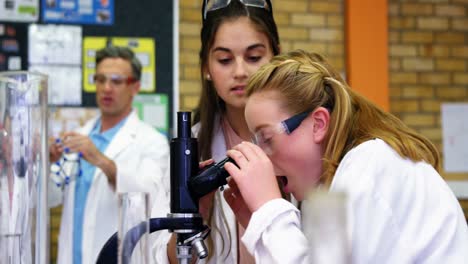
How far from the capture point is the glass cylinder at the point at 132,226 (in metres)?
0.73

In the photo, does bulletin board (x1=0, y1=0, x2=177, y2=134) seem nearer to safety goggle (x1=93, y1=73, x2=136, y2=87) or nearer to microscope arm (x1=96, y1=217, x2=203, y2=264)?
safety goggle (x1=93, y1=73, x2=136, y2=87)

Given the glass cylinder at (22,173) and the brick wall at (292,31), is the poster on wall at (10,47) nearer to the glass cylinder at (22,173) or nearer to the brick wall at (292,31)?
the brick wall at (292,31)

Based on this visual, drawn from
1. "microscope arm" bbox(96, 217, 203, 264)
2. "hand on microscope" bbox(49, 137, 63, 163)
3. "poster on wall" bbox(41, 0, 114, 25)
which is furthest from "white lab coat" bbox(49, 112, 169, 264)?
"microscope arm" bbox(96, 217, 203, 264)

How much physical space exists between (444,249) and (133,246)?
19.9 inches

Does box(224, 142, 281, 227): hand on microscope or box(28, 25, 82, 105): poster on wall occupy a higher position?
box(28, 25, 82, 105): poster on wall

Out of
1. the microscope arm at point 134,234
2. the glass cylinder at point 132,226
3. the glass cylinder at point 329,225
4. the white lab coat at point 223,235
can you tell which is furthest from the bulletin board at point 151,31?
the glass cylinder at point 329,225

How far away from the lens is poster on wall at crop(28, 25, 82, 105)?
315cm

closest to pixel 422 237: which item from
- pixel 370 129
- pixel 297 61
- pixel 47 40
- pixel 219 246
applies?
pixel 370 129

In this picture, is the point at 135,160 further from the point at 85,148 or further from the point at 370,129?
the point at 370,129

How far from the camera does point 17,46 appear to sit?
3119mm

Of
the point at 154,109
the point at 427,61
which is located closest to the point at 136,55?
→ the point at 154,109

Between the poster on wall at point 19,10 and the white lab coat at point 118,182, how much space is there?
0.82 metres

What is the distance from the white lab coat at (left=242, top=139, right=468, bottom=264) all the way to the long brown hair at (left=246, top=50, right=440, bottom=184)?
0.05m

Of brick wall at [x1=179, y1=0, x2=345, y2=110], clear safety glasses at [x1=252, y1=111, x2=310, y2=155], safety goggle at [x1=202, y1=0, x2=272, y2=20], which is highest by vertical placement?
brick wall at [x1=179, y1=0, x2=345, y2=110]
